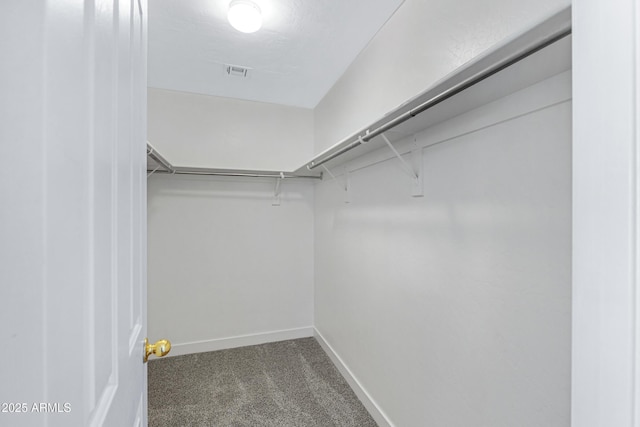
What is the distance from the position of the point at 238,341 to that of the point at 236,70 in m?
2.44

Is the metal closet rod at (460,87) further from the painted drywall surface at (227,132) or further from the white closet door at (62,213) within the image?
the painted drywall surface at (227,132)

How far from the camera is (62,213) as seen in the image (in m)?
0.32

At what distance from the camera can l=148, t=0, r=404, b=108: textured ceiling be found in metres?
1.58

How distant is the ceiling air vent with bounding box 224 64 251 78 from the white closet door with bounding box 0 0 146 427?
1.79 meters

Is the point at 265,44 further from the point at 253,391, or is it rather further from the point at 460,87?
the point at 253,391

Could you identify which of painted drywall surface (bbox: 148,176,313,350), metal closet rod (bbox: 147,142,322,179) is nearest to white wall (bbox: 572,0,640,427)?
metal closet rod (bbox: 147,142,322,179)

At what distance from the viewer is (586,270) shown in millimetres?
503

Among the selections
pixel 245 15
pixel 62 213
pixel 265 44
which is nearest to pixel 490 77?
pixel 62 213

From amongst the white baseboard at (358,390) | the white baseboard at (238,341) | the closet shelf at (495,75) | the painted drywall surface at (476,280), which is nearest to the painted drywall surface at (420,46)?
the closet shelf at (495,75)

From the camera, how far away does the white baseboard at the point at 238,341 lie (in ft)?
8.61

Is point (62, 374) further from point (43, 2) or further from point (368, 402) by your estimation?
point (368, 402)

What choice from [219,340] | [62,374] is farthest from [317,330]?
[62,374]

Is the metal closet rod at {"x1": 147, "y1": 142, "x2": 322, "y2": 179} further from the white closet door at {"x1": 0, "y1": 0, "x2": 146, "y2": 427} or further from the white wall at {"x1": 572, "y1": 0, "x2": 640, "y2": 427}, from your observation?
the white wall at {"x1": 572, "y1": 0, "x2": 640, "y2": 427}

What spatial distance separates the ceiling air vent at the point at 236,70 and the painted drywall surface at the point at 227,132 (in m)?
0.51
